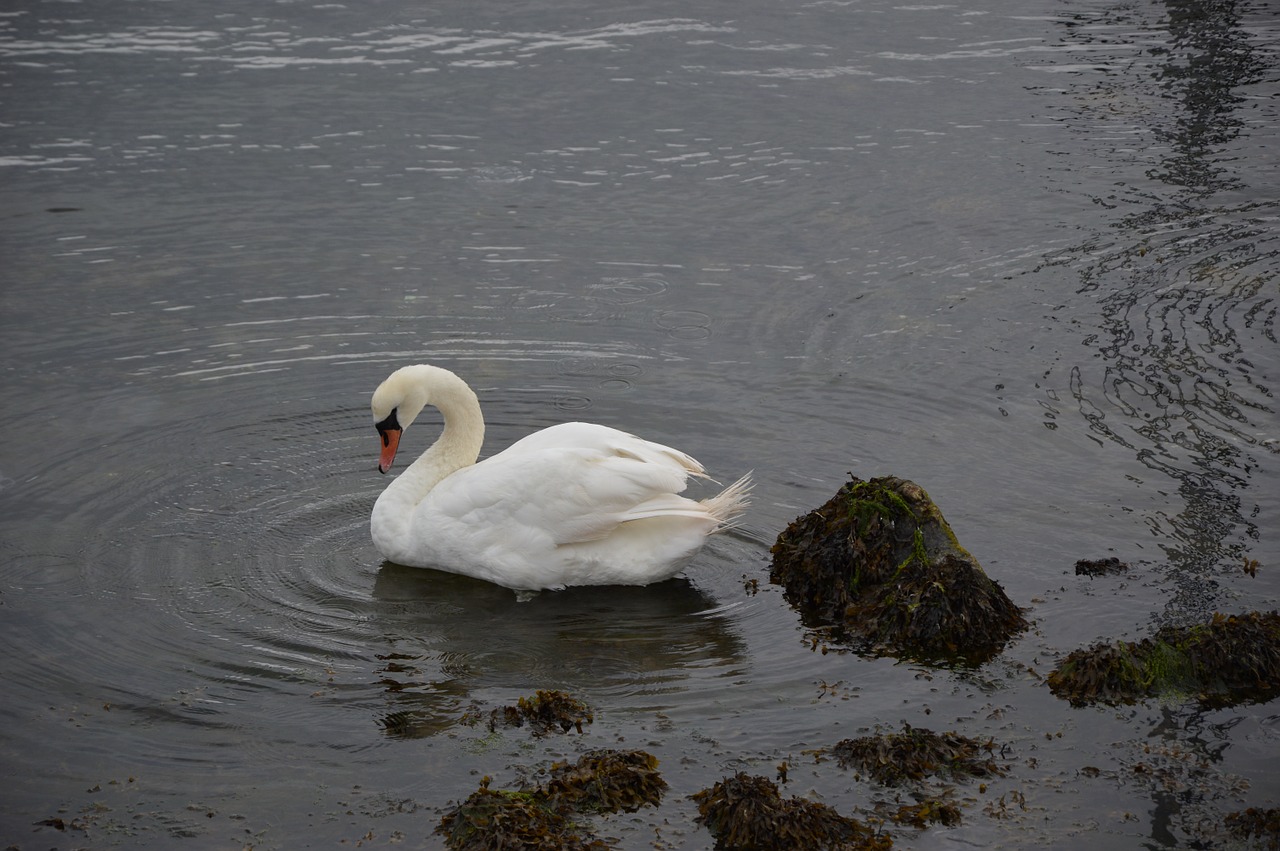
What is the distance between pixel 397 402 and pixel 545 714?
282 centimetres

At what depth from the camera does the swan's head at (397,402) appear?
29.7 feet

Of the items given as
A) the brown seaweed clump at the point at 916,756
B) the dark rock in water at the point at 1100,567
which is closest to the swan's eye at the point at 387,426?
the brown seaweed clump at the point at 916,756

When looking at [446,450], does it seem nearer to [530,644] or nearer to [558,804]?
[530,644]

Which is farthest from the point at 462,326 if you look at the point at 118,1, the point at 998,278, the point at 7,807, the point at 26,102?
the point at 118,1

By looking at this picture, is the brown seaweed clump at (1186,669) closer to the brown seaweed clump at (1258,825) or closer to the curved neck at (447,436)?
the brown seaweed clump at (1258,825)

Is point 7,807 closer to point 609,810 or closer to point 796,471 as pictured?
point 609,810

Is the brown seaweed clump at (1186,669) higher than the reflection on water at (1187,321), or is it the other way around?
the reflection on water at (1187,321)

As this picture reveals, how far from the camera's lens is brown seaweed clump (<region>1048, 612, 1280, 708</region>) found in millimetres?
7043

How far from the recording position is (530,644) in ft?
26.2

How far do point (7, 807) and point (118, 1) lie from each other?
17.0 m

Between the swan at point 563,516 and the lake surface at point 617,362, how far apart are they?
0.69 feet

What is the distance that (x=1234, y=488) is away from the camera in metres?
9.15

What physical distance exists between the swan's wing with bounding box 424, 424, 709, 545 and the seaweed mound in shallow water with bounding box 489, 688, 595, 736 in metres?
1.56

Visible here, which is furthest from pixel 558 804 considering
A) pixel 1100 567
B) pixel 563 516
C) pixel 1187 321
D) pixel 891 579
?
pixel 1187 321
